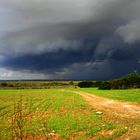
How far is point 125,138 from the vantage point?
12.2 m

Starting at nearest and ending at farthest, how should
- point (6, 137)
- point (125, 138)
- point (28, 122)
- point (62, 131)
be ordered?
point (125, 138)
point (6, 137)
point (62, 131)
point (28, 122)

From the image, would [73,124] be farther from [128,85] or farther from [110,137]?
[128,85]

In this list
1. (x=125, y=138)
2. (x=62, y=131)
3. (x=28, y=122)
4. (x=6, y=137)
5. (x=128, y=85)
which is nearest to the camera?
(x=125, y=138)

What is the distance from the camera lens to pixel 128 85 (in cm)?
10219

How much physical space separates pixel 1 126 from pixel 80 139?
644 cm

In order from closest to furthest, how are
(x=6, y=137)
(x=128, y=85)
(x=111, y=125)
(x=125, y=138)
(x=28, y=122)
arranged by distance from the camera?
(x=125, y=138)
(x=6, y=137)
(x=111, y=125)
(x=28, y=122)
(x=128, y=85)

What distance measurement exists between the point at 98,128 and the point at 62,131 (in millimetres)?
2164

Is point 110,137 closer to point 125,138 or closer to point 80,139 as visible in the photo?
point 125,138

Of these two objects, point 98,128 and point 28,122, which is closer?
point 98,128

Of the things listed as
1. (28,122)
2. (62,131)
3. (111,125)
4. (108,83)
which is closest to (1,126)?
(28,122)

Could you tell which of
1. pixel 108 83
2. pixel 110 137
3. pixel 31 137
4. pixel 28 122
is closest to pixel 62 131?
pixel 31 137

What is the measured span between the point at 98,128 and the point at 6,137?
17.3 ft

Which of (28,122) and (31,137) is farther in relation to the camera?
(28,122)

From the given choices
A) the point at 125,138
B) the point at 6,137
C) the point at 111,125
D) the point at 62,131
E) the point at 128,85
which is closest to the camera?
the point at 125,138
